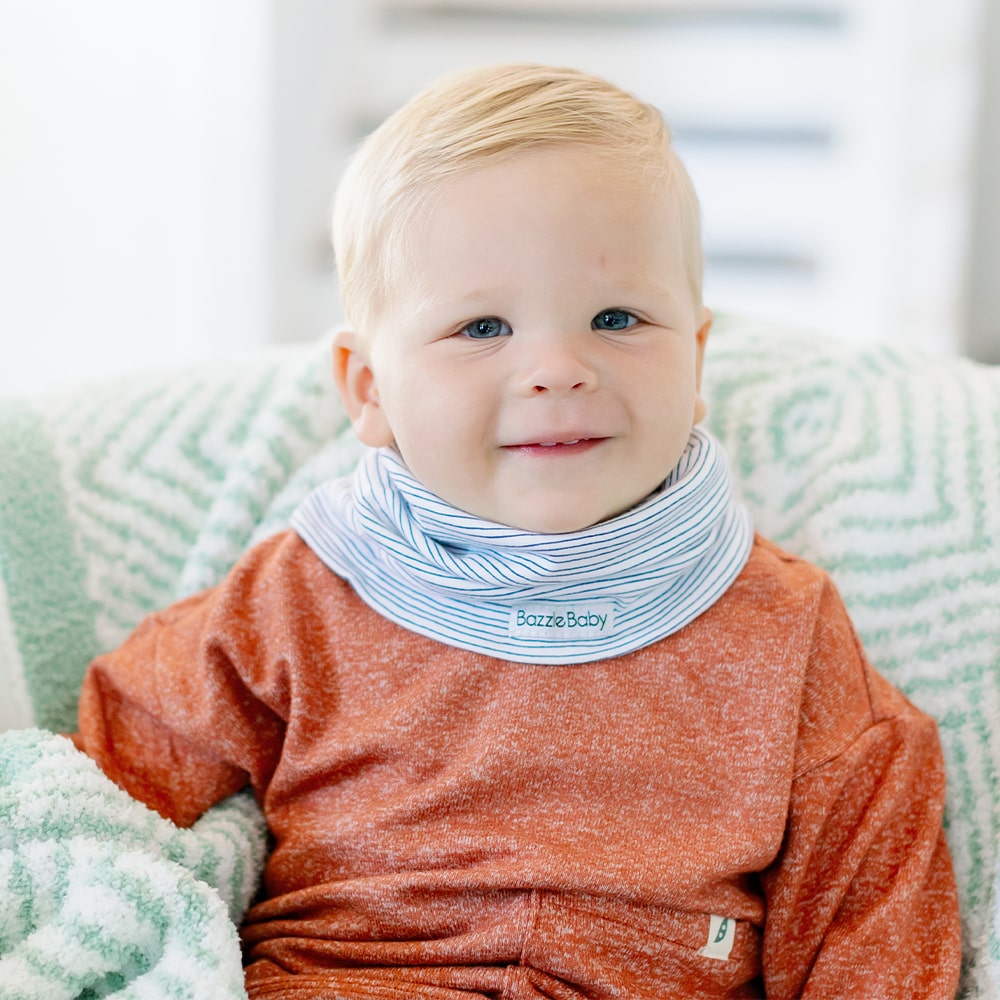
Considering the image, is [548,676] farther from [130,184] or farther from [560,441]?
[130,184]

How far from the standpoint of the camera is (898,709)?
38.0 inches

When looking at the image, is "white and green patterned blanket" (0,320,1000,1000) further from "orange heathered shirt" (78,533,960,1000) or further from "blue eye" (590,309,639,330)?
"blue eye" (590,309,639,330)

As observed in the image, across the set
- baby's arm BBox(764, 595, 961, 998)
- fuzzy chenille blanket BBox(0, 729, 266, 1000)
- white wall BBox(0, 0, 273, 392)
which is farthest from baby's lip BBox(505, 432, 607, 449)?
white wall BBox(0, 0, 273, 392)

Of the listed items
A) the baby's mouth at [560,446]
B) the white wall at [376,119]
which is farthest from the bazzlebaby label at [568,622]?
the white wall at [376,119]

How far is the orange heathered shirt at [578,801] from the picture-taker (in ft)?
2.92

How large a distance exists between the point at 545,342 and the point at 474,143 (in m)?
0.14

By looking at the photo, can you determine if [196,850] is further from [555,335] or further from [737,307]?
[737,307]

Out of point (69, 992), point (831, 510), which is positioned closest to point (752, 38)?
point (831, 510)

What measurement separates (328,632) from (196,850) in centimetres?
18

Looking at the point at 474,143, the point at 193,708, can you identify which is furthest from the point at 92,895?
the point at 474,143

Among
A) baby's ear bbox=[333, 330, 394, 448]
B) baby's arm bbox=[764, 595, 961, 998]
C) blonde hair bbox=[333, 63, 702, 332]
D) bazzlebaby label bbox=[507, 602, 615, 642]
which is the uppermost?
blonde hair bbox=[333, 63, 702, 332]

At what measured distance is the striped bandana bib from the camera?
909mm

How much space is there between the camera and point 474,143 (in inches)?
35.0

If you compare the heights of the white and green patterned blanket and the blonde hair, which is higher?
the blonde hair
